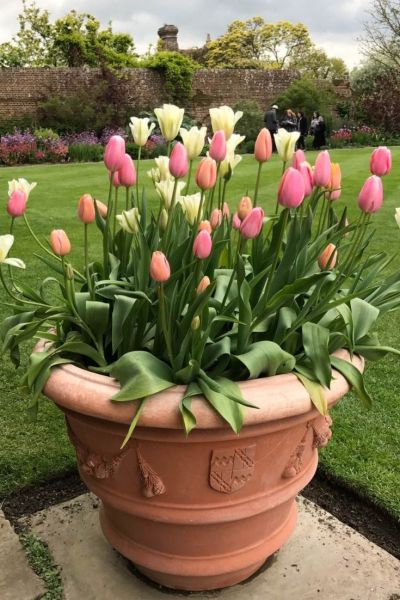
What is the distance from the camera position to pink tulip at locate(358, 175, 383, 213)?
4.71ft

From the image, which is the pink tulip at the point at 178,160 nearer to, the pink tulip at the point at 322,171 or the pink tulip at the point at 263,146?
the pink tulip at the point at 263,146

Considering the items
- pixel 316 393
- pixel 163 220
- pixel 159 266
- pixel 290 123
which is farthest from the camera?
pixel 290 123

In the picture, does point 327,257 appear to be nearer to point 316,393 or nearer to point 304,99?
point 316,393

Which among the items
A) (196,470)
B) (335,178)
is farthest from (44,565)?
(335,178)

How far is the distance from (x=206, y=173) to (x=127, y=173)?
9.5 inches

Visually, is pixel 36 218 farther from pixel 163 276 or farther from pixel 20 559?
pixel 163 276

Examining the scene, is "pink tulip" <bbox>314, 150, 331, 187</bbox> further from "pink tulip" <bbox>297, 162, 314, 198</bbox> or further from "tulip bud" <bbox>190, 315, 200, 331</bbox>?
"tulip bud" <bbox>190, 315, 200, 331</bbox>

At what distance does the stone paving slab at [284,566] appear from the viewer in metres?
1.80

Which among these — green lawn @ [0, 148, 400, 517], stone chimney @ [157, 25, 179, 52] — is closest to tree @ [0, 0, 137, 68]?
stone chimney @ [157, 25, 179, 52]

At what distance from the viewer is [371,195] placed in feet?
4.74

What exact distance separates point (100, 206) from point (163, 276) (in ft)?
1.94

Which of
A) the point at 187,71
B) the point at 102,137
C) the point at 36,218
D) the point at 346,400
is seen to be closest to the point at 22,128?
the point at 102,137

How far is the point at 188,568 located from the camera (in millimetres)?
1693

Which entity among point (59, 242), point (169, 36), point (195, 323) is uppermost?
point (169, 36)
